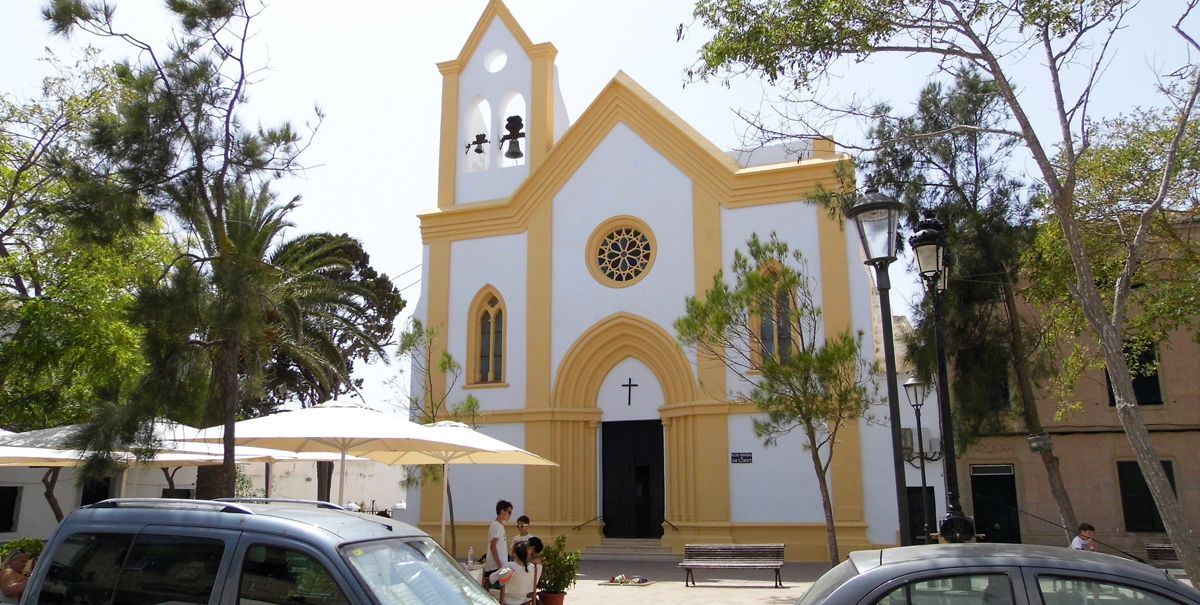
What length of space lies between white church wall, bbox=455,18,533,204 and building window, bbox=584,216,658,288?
3.12m

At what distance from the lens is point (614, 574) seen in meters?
17.3

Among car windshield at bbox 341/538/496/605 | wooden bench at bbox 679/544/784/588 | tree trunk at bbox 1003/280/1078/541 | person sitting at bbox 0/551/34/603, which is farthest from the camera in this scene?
wooden bench at bbox 679/544/784/588

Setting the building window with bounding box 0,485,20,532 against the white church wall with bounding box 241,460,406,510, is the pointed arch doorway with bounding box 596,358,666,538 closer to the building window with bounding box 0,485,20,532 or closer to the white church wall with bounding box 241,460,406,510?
the white church wall with bounding box 241,460,406,510

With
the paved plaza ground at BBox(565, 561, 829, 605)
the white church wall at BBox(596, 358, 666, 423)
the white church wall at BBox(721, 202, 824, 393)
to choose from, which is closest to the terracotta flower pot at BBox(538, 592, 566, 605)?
the paved plaza ground at BBox(565, 561, 829, 605)

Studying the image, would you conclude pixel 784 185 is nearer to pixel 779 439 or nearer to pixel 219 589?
pixel 779 439

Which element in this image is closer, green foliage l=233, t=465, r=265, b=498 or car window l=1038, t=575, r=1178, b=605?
car window l=1038, t=575, r=1178, b=605

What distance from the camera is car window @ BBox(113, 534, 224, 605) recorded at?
4539mm

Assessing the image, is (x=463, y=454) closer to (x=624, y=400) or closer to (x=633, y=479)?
(x=633, y=479)

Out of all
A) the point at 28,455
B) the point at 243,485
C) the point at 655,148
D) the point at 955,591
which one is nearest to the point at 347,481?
the point at 243,485

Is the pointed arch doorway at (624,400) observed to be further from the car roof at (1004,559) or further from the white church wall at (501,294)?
the car roof at (1004,559)

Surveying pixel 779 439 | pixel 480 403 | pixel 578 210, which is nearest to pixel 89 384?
pixel 480 403

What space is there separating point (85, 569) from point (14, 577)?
4.13 meters

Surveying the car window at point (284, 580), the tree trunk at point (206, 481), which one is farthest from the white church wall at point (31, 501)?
the car window at point (284, 580)

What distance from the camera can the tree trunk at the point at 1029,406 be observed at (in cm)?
1475
